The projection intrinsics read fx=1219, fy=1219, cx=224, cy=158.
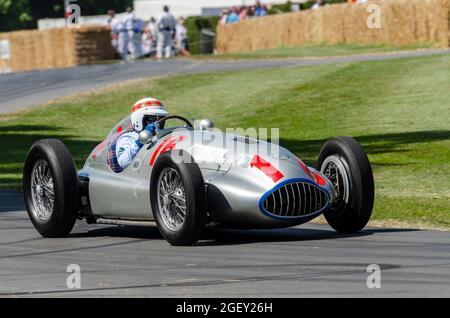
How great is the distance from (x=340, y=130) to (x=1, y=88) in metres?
15.0

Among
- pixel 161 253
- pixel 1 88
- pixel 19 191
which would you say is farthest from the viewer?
pixel 1 88

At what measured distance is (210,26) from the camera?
195 feet

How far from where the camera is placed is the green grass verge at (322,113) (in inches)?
677

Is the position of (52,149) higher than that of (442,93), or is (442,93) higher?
(52,149)

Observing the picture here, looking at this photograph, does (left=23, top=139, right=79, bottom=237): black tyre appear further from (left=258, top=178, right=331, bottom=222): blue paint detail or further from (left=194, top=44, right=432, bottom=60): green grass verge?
(left=194, top=44, right=432, bottom=60): green grass verge

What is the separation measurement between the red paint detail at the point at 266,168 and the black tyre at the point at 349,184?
825 mm

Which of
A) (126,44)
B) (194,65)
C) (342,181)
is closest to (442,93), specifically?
(194,65)

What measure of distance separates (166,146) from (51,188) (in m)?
1.45

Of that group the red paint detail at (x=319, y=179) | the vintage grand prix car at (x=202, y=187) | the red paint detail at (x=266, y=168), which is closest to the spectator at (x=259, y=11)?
the vintage grand prix car at (x=202, y=187)

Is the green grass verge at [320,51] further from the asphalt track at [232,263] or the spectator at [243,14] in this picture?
the asphalt track at [232,263]

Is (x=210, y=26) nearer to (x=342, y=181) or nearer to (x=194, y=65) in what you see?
(x=194, y=65)

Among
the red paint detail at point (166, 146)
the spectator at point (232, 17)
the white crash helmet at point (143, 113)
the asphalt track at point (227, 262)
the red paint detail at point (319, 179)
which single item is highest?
the white crash helmet at point (143, 113)

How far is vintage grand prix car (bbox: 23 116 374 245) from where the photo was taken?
33.9 feet
